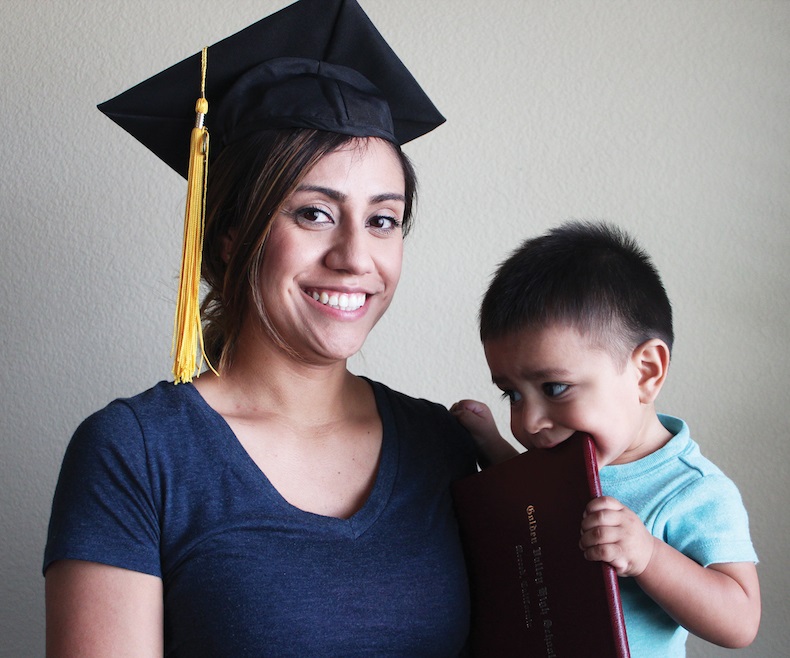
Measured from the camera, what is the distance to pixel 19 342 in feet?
6.11

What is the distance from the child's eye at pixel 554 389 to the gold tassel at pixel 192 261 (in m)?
0.52

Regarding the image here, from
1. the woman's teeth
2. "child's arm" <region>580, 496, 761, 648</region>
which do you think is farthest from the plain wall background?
"child's arm" <region>580, 496, 761, 648</region>

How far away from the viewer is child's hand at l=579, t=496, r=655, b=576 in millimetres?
1125

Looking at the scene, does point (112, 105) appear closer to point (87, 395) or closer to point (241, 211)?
point (241, 211)

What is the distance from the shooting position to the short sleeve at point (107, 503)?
1.19 meters

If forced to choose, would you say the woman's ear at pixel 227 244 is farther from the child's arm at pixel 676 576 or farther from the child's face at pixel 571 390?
the child's arm at pixel 676 576

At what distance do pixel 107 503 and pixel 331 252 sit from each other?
0.47m

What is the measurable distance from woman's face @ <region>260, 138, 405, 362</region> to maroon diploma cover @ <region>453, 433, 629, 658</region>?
0.32 meters

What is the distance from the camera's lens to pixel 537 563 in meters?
1.29

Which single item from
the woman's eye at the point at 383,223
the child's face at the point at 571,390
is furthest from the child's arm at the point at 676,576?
the woman's eye at the point at 383,223

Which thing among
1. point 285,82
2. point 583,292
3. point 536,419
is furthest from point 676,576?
point 285,82

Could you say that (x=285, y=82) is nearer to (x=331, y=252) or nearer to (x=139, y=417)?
(x=331, y=252)

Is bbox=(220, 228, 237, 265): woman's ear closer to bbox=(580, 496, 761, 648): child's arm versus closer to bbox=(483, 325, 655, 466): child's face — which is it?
bbox=(483, 325, 655, 466): child's face

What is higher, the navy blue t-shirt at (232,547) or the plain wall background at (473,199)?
the plain wall background at (473,199)
